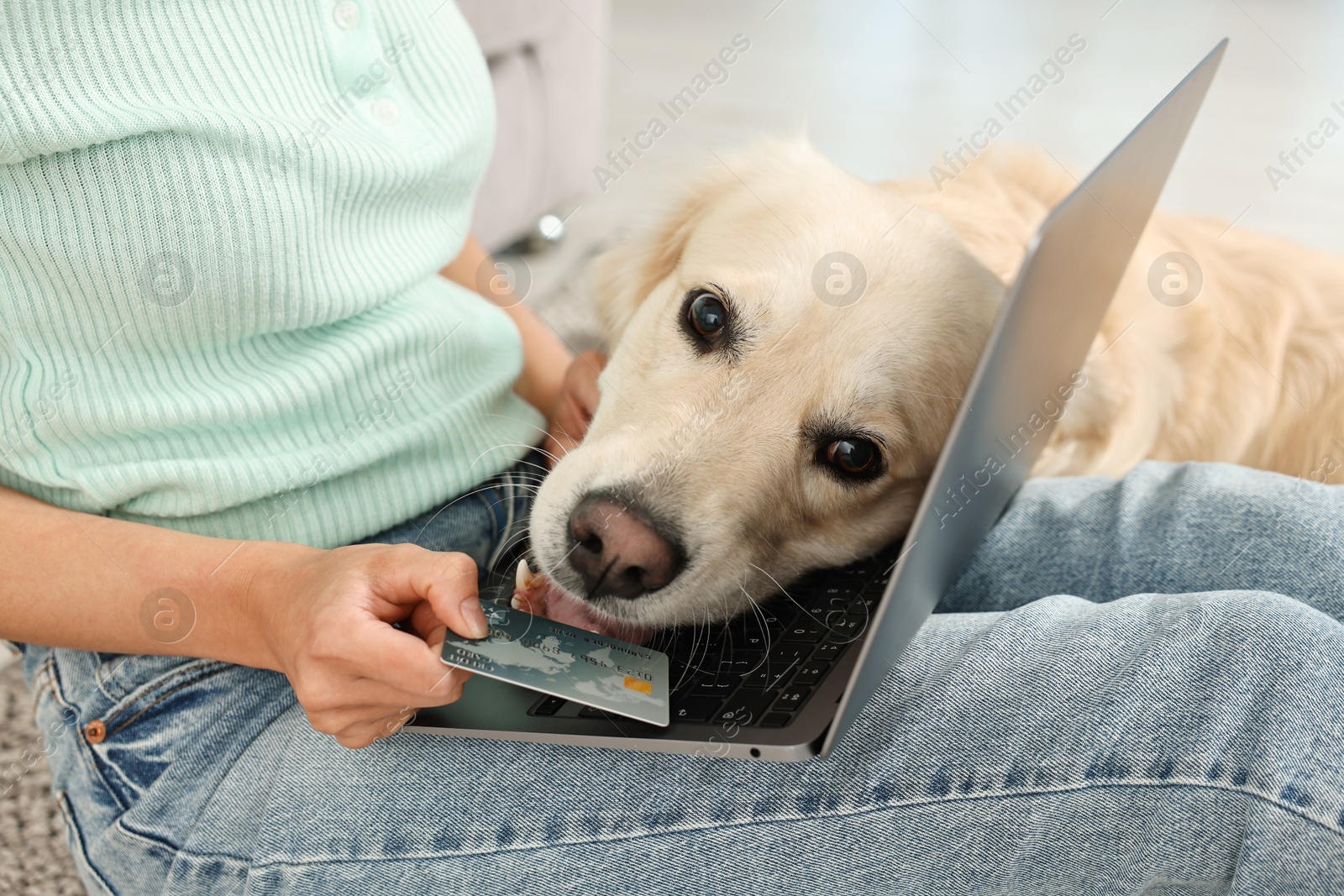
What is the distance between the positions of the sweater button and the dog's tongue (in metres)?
0.67

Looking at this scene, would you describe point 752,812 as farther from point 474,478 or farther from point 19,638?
point 19,638

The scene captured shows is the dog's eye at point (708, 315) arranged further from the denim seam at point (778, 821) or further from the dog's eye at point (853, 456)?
the denim seam at point (778, 821)

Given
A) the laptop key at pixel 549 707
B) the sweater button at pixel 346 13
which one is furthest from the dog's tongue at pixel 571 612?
the sweater button at pixel 346 13

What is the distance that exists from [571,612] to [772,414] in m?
0.34

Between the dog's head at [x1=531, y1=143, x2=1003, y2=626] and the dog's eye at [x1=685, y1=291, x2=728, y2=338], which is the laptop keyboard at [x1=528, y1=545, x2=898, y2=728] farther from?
the dog's eye at [x1=685, y1=291, x2=728, y2=338]

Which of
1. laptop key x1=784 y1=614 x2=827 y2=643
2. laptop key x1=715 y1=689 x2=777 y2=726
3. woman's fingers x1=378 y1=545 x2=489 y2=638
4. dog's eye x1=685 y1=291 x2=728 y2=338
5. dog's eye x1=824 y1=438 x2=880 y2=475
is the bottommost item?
laptop key x1=784 y1=614 x2=827 y2=643

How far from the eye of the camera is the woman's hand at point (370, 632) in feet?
2.46

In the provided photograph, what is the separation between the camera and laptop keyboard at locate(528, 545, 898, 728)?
0.86m

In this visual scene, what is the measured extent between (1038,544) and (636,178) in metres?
0.96

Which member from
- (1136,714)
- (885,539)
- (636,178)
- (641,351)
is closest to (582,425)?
(641,351)

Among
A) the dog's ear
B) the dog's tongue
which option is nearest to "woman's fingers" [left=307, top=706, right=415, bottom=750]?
the dog's tongue

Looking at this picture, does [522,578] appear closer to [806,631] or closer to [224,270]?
[806,631]

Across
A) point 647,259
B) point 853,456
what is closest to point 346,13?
point 647,259

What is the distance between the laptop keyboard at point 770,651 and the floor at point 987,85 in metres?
1.41
